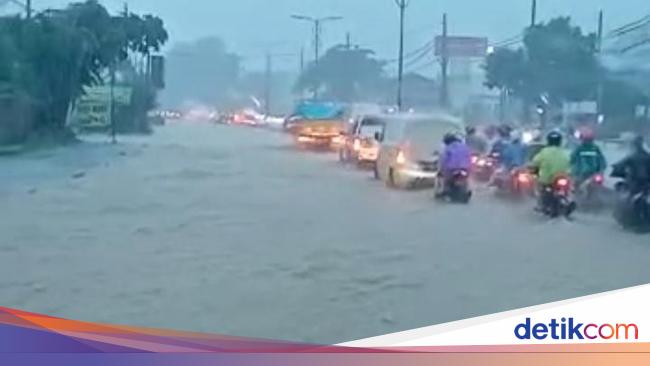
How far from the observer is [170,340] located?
2264 mm

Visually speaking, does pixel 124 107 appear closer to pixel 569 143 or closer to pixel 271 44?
pixel 271 44

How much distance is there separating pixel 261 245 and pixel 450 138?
1.71 ft

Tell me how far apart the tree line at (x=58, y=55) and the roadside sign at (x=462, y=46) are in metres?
0.67

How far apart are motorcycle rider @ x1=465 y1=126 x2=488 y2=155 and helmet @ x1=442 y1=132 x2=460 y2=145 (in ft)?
0.09

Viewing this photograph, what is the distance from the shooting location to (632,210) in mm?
2406

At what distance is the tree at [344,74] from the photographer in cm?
246

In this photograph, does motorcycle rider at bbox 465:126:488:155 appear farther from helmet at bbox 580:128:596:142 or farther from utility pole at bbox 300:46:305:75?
utility pole at bbox 300:46:305:75

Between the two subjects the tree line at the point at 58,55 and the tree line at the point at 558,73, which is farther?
the tree line at the point at 558,73

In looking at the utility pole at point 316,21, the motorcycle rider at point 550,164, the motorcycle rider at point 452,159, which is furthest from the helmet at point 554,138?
the utility pole at point 316,21

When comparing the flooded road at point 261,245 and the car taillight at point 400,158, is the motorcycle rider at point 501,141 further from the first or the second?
the car taillight at point 400,158

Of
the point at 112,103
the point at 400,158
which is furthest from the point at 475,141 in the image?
the point at 112,103

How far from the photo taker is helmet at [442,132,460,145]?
2.38m

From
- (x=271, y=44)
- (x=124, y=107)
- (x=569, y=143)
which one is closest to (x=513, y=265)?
(x=569, y=143)

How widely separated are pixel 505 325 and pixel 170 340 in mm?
782
